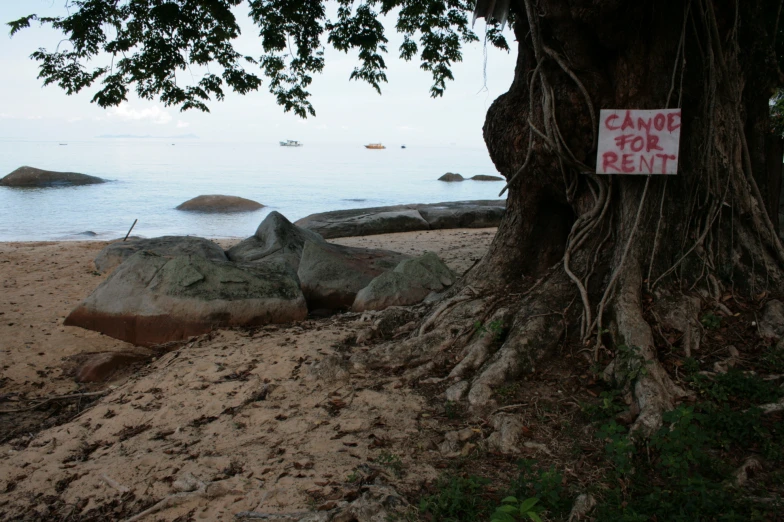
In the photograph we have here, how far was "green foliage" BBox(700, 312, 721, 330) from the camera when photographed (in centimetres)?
342

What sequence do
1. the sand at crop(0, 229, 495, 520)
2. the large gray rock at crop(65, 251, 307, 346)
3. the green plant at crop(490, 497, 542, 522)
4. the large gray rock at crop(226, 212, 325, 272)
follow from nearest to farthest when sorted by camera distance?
the green plant at crop(490, 497, 542, 522)
the sand at crop(0, 229, 495, 520)
the large gray rock at crop(65, 251, 307, 346)
the large gray rock at crop(226, 212, 325, 272)

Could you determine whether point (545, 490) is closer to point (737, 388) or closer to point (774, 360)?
point (737, 388)

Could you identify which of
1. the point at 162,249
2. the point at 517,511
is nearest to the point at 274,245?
the point at 162,249

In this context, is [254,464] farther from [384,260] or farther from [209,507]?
[384,260]

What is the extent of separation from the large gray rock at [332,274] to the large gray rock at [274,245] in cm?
75

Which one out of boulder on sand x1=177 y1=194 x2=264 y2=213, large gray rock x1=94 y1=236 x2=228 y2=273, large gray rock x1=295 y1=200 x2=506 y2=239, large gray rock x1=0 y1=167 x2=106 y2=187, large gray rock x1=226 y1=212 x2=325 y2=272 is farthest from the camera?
large gray rock x1=0 y1=167 x2=106 y2=187

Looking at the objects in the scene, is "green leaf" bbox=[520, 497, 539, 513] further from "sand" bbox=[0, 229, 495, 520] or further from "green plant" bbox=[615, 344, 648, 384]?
"green plant" bbox=[615, 344, 648, 384]

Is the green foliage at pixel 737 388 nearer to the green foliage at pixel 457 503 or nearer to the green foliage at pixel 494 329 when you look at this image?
the green foliage at pixel 494 329

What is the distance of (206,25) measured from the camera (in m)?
6.76

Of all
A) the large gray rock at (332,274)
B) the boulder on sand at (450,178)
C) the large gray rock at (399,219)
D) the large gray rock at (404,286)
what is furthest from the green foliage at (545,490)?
the boulder on sand at (450,178)

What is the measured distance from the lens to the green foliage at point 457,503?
2.35 meters

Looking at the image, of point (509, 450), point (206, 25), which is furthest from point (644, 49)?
point (206, 25)

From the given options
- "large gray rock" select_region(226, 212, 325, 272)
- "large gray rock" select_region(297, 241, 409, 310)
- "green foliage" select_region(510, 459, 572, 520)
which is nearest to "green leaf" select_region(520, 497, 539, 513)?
"green foliage" select_region(510, 459, 572, 520)

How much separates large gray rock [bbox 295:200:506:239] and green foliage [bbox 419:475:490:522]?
11229 millimetres
